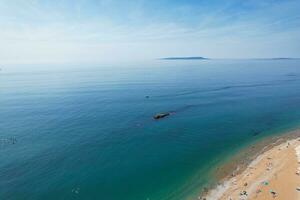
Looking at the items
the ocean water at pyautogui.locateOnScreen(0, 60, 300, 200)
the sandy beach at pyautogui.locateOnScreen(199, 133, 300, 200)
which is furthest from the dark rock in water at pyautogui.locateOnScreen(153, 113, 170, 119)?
the sandy beach at pyautogui.locateOnScreen(199, 133, 300, 200)

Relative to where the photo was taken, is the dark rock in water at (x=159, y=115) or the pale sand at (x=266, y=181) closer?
the pale sand at (x=266, y=181)

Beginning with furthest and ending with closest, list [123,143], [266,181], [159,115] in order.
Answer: [159,115] → [123,143] → [266,181]

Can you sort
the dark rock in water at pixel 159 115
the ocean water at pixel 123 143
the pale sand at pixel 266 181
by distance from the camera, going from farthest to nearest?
the dark rock in water at pixel 159 115
the ocean water at pixel 123 143
the pale sand at pixel 266 181

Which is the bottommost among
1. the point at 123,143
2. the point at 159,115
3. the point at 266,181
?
the point at 123,143

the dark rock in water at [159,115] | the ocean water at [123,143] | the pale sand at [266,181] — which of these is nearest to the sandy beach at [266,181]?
the pale sand at [266,181]

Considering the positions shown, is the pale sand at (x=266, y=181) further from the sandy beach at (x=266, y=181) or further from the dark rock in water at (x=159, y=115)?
the dark rock in water at (x=159, y=115)

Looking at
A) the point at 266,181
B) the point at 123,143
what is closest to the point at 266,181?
the point at 266,181

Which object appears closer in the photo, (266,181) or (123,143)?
(266,181)

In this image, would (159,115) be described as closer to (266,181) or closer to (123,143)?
(123,143)
